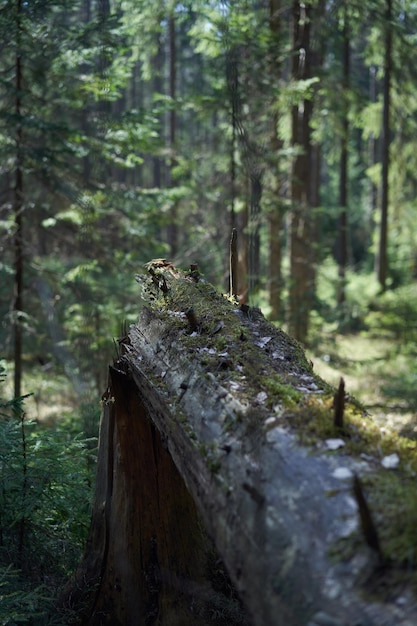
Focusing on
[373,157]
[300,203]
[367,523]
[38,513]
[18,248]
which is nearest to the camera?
[367,523]

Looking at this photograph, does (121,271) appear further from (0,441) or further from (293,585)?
(293,585)

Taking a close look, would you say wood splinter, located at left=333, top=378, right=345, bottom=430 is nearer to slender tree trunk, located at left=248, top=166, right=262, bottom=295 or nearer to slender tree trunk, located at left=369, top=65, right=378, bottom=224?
slender tree trunk, located at left=248, top=166, right=262, bottom=295

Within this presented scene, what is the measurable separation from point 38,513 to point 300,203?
9.45 meters

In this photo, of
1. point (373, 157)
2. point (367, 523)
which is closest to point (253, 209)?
point (367, 523)

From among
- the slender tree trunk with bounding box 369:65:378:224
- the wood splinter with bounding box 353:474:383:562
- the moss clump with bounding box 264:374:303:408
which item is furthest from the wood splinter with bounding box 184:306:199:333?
the slender tree trunk with bounding box 369:65:378:224

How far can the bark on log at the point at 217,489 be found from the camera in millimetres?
2088

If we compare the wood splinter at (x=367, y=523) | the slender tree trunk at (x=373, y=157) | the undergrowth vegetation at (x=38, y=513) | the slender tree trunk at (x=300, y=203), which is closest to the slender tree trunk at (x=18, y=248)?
the undergrowth vegetation at (x=38, y=513)

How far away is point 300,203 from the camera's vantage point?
12.1 meters

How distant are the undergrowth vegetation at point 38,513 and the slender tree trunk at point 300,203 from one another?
7529 mm

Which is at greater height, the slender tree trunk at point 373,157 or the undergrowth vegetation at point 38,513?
the slender tree trunk at point 373,157

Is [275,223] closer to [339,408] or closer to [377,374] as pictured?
[377,374]

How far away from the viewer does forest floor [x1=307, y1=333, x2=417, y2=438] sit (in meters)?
9.90

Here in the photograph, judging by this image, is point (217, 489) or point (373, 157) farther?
point (373, 157)

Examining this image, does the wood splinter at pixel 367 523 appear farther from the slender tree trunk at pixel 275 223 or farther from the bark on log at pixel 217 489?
the slender tree trunk at pixel 275 223
